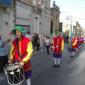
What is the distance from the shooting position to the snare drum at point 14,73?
6.57 m

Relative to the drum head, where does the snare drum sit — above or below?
below

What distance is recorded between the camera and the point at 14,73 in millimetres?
6645

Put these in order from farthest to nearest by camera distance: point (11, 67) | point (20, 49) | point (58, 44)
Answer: point (58, 44), point (20, 49), point (11, 67)

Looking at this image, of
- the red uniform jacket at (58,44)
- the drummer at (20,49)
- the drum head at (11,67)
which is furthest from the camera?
the red uniform jacket at (58,44)

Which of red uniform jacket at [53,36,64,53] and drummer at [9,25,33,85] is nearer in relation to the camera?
drummer at [9,25,33,85]

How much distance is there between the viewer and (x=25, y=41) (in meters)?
7.11

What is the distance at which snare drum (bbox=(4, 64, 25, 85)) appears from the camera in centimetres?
657

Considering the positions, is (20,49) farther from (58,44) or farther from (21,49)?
→ (58,44)

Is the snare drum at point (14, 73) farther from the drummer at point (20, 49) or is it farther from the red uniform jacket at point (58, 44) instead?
the red uniform jacket at point (58, 44)

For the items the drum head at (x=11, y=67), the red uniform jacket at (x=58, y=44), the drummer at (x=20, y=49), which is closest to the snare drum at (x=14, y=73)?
the drum head at (x=11, y=67)

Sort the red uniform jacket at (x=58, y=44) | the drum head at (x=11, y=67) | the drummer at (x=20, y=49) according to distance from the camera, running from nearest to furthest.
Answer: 1. the drum head at (x=11, y=67)
2. the drummer at (x=20, y=49)
3. the red uniform jacket at (x=58, y=44)

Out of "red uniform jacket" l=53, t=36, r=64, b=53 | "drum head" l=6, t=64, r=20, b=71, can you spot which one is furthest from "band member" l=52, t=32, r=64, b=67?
"drum head" l=6, t=64, r=20, b=71

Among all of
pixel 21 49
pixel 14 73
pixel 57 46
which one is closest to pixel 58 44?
pixel 57 46

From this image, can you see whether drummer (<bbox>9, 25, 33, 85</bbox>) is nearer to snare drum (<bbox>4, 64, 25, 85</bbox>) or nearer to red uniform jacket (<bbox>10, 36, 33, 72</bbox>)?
red uniform jacket (<bbox>10, 36, 33, 72</bbox>)
